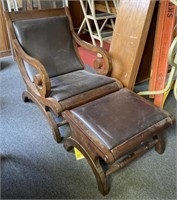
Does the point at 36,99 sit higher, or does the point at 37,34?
the point at 37,34

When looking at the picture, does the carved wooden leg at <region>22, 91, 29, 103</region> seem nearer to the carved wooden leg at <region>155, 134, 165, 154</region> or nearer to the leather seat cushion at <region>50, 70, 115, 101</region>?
the leather seat cushion at <region>50, 70, 115, 101</region>

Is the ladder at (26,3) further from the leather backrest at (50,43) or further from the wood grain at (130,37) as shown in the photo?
the wood grain at (130,37)

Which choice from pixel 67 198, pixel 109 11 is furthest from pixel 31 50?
pixel 109 11

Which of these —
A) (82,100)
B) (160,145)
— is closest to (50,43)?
(82,100)

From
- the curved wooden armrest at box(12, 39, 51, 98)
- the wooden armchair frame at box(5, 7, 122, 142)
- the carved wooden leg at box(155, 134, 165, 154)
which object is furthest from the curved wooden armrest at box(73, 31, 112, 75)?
A: the carved wooden leg at box(155, 134, 165, 154)

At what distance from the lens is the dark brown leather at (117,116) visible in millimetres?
1084

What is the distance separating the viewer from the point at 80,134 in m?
1.16

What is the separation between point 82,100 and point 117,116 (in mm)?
313

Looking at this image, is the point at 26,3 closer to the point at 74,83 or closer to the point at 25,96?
the point at 25,96

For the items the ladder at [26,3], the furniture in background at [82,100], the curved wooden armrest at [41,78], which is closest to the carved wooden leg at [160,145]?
the furniture in background at [82,100]

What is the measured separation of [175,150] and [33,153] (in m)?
1.06

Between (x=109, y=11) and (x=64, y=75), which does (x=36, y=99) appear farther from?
(x=109, y=11)

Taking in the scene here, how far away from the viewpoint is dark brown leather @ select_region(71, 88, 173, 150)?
1.08 m

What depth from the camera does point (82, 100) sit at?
1399 millimetres
